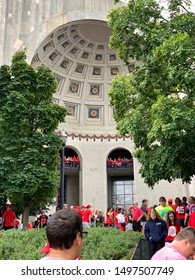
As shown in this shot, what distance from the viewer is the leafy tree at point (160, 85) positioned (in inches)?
277

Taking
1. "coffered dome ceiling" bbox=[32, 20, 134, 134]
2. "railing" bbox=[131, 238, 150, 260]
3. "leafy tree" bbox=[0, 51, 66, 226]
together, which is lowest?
"railing" bbox=[131, 238, 150, 260]

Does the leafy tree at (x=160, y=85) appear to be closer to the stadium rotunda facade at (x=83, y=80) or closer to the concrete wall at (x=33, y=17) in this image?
the concrete wall at (x=33, y=17)

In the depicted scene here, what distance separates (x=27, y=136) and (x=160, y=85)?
6077 millimetres

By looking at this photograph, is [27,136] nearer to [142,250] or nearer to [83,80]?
[142,250]

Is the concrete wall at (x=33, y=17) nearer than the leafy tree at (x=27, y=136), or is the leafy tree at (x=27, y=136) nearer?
the leafy tree at (x=27, y=136)

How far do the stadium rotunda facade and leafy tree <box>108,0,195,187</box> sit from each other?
517 inches

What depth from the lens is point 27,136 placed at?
12.1m

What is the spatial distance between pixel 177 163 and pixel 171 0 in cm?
507

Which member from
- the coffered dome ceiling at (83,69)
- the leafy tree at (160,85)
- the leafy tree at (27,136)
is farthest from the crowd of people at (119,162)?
the leafy tree at (160,85)

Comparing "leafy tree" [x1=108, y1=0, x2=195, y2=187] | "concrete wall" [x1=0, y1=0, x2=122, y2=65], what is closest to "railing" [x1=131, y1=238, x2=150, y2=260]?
"leafy tree" [x1=108, y1=0, x2=195, y2=187]

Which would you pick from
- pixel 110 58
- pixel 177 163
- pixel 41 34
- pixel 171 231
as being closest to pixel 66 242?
pixel 171 231

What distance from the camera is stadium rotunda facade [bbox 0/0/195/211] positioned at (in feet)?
70.4

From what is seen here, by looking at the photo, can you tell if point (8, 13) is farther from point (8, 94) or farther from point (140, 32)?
point (140, 32)

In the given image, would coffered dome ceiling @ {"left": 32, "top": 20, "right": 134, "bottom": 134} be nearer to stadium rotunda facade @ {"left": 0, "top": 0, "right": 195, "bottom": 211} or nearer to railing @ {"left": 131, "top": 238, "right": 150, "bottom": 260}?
stadium rotunda facade @ {"left": 0, "top": 0, "right": 195, "bottom": 211}
